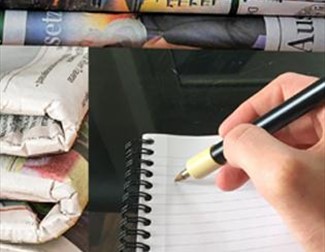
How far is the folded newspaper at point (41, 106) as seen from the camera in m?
0.57

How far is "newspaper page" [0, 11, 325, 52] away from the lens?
28.0 inches

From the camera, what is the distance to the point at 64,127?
572mm

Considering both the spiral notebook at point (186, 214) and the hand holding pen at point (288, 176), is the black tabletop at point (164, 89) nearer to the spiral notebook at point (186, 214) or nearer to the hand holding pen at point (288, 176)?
the spiral notebook at point (186, 214)

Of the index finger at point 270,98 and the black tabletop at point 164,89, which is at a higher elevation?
the black tabletop at point 164,89

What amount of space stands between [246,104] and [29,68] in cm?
23

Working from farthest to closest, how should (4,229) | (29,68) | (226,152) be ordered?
Answer: 1. (29,68)
2. (4,229)
3. (226,152)

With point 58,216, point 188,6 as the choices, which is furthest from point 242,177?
point 188,6

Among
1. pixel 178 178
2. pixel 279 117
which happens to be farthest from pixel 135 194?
pixel 279 117

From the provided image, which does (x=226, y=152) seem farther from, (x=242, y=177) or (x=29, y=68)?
(x=29, y=68)

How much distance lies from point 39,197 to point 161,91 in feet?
0.63

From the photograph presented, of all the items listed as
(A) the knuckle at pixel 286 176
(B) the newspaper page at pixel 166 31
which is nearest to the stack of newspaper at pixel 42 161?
(B) the newspaper page at pixel 166 31

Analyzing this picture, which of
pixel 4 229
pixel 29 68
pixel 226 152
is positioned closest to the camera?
pixel 226 152

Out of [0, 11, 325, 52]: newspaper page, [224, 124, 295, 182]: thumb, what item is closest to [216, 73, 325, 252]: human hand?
[224, 124, 295, 182]: thumb

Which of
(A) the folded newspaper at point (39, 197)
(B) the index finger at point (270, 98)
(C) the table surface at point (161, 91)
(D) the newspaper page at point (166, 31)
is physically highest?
(D) the newspaper page at point (166, 31)
